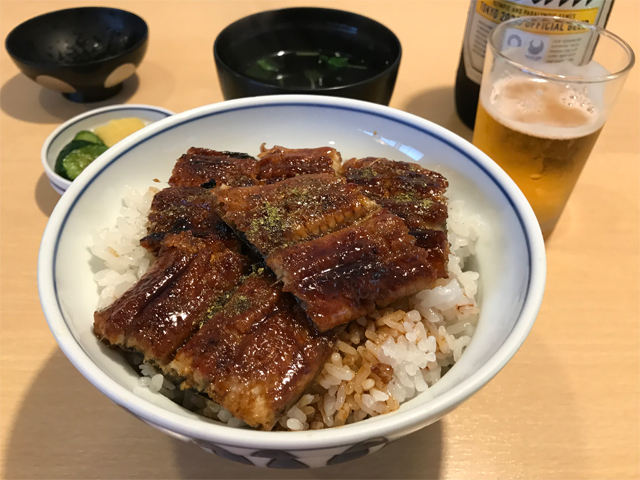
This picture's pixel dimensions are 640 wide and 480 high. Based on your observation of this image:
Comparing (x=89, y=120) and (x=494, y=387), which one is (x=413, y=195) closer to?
(x=494, y=387)

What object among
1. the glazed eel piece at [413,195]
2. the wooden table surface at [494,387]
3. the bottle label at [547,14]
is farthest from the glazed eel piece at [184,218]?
the bottle label at [547,14]

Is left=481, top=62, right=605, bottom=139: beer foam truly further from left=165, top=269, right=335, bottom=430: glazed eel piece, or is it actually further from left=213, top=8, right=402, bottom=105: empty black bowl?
left=165, top=269, right=335, bottom=430: glazed eel piece

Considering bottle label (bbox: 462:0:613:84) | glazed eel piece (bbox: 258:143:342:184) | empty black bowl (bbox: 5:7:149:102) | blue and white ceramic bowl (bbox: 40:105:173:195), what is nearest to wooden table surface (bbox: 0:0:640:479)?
blue and white ceramic bowl (bbox: 40:105:173:195)

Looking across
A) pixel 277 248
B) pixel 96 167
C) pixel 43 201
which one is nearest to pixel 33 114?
pixel 43 201

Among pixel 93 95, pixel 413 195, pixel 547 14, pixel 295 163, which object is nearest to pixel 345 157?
pixel 295 163

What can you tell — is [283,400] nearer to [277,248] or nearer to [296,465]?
[296,465]

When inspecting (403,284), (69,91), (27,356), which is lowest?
(27,356)
